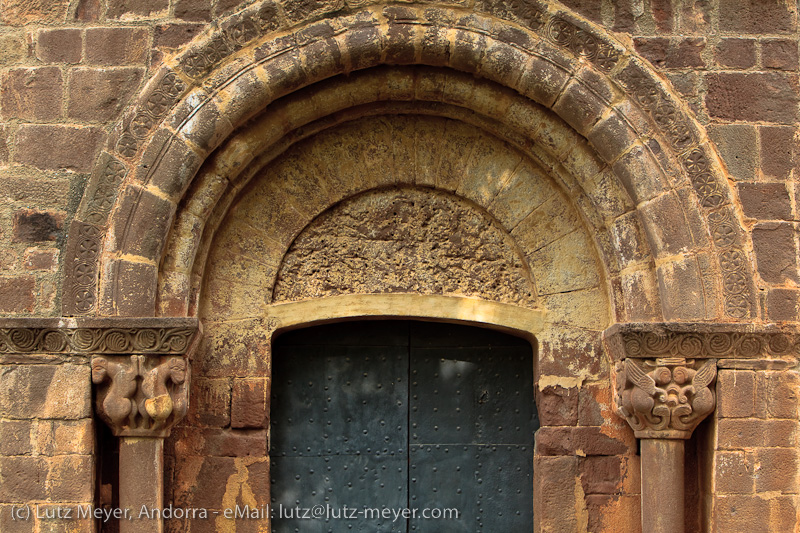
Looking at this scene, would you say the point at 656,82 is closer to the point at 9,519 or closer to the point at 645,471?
the point at 645,471

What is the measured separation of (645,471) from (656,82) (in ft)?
6.99

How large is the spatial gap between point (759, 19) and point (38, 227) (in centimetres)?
415

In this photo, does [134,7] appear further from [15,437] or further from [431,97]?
[15,437]

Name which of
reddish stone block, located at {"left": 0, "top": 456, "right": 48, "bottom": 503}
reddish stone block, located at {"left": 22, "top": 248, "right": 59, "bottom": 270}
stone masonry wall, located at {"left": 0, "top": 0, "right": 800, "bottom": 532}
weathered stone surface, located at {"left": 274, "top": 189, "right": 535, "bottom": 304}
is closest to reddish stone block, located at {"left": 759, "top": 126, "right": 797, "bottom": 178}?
stone masonry wall, located at {"left": 0, "top": 0, "right": 800, "bottom": 532}

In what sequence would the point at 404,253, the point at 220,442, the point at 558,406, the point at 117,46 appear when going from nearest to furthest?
1. the point at 117,46
2. the point at 220,442
3. the point at 558,406
4. the point at 404,253

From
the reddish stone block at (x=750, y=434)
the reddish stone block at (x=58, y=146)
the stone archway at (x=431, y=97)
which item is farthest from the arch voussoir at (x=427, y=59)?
the reddish stone block at (x=750, y=434)

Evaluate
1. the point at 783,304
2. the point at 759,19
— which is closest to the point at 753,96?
the point at 759,19

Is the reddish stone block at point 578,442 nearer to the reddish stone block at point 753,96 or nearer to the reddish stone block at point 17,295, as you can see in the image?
the reddish stone block at point 753,96

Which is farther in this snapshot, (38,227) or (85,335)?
(38,227)

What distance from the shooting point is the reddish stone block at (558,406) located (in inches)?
189

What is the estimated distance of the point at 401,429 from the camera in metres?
5.03

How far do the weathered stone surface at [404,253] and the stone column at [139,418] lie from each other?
93 cm

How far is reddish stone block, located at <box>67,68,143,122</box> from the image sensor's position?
4484 mm

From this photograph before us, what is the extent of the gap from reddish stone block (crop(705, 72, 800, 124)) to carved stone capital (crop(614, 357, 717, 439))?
1393 mm
